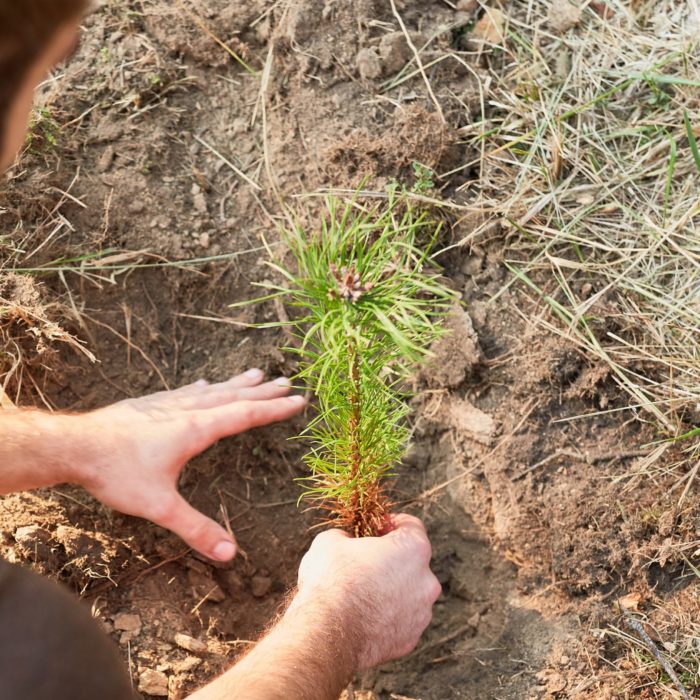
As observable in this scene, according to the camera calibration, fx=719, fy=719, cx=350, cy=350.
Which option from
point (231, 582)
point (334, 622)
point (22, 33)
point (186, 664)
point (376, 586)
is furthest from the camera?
point (231, 582)

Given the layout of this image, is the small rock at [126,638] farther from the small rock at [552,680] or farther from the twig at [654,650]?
the twig at [654,650]

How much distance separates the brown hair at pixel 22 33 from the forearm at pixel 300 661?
3.77ft

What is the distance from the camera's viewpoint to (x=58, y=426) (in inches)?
77.5

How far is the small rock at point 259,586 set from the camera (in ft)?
7.16

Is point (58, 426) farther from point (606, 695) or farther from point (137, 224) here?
point (606, 695)

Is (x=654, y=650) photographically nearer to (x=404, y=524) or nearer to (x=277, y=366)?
(x=404, y=524)

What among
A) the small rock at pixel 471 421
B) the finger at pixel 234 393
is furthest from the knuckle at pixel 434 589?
the finger at pixel 234 393

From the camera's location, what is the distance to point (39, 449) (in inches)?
74.2

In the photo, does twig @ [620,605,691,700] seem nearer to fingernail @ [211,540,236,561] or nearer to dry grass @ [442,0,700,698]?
dry grass @ [442,0,700,698]

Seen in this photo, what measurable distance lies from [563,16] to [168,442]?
1926mm

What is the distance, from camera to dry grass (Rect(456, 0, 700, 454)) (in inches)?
86.7

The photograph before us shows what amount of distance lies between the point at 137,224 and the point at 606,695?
75.7 inches

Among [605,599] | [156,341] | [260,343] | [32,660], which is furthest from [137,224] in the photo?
[605,599]

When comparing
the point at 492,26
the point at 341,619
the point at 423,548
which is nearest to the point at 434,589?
the point at 423,548
